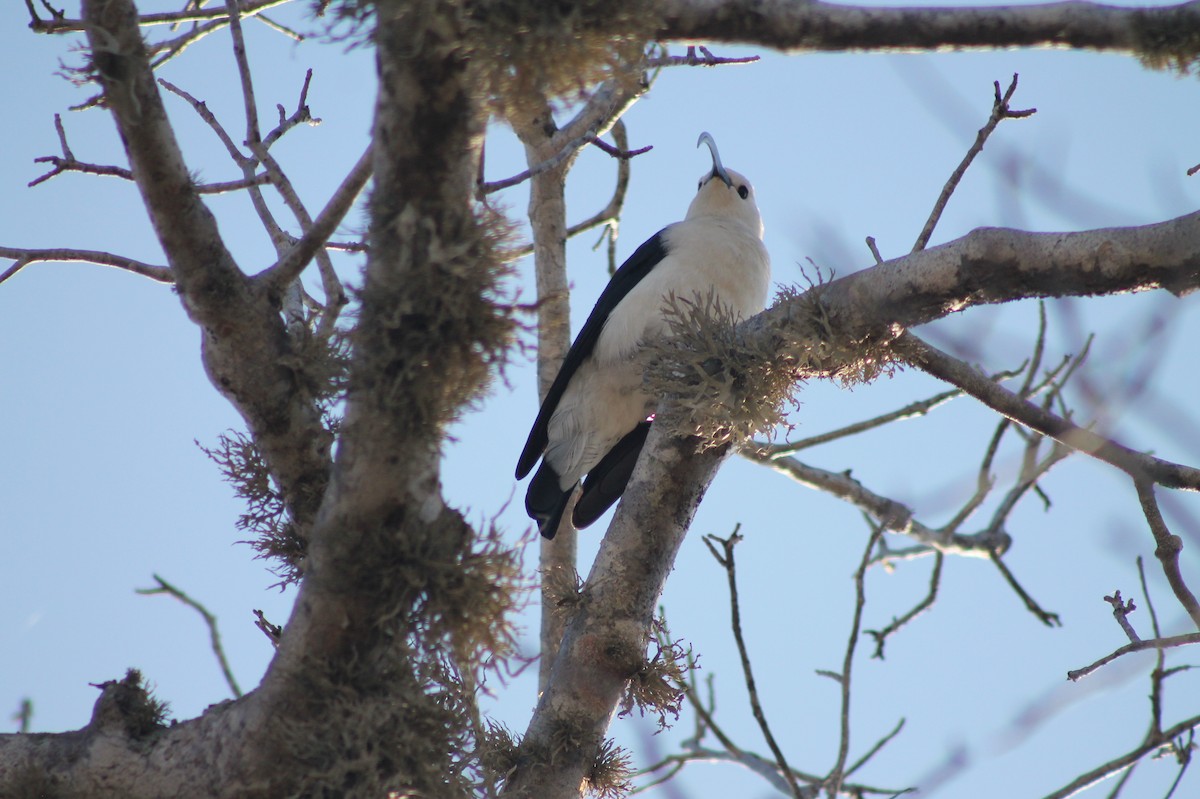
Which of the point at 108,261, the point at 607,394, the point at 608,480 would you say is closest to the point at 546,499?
the point at 608,480

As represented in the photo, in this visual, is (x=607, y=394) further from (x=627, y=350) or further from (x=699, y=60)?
(x=699, y=60)

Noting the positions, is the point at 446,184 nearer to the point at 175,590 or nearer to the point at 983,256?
the point at 983,256

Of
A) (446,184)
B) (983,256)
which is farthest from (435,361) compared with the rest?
(983,256)

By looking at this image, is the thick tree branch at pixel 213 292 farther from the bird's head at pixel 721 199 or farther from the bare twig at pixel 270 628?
the bird's head at pixel 721 199

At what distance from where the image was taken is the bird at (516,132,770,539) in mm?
4395

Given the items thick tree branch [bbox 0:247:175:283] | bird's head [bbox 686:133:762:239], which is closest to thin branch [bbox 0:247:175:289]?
thick tree branch [bbox 0:247:175:283]

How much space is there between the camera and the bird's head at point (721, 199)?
5.72 meters

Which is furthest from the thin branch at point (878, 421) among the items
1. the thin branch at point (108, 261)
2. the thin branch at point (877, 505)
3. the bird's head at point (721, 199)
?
the thin branch at point (108, 261)

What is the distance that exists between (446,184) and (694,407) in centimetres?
104

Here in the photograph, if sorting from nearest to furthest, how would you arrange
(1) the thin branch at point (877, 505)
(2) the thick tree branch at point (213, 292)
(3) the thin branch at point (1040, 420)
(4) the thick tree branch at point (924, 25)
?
(2) the thick tree branch at point (213, 292) < (4) the thick tree branch at point (924, 25) < (3) the thin branch at point (1040, 420) < (1) the thin branch at point (877, 505)

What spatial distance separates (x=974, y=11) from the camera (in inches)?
93.0

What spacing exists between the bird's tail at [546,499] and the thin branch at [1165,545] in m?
2.19

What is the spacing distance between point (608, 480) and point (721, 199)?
78.3 inches

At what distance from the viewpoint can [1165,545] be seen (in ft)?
8.32
